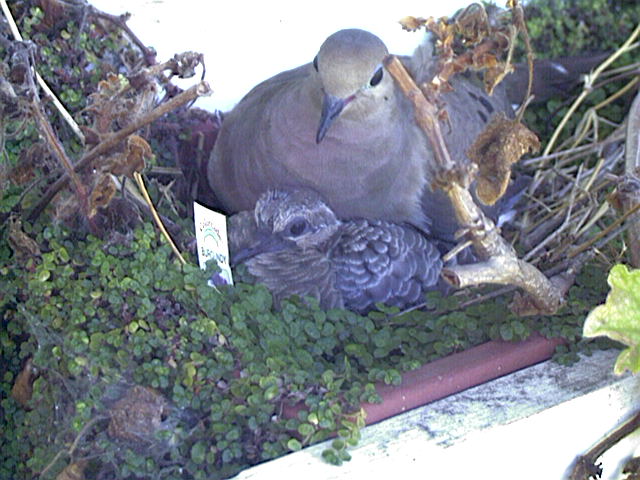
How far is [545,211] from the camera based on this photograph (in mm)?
2072

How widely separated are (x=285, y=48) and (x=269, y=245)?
709 mm

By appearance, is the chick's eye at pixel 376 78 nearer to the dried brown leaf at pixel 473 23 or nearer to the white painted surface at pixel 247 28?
the dried brown leaf at pixel 473 23

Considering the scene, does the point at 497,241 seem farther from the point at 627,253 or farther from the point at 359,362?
the point at 627,253

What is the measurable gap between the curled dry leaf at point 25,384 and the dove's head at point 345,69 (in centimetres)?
64

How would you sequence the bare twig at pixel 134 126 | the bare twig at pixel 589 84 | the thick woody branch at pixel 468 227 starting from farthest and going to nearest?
the bare twig at pixel 589 84 < the bare twig at pixel 134 126 < the thick woody branch at pixel 468 227

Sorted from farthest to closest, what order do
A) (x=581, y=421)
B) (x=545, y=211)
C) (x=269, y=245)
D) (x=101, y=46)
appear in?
(x=545, y=211), (x=101, y=46), (x=269, y=245), (x=581, y=421)

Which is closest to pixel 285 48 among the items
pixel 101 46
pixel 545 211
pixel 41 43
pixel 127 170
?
pixel 101 46

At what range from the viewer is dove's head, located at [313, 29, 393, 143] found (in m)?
1.50

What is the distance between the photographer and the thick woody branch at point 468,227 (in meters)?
1.10

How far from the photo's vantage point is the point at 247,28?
81.3 inches

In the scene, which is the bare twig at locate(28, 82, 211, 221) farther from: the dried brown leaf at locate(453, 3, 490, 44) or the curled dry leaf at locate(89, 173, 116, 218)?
the dried brown leaf at locate(453, 3, 490, 44)

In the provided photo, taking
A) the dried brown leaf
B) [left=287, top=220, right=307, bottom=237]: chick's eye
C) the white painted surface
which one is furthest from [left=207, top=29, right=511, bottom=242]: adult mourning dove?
the dried brown leaf

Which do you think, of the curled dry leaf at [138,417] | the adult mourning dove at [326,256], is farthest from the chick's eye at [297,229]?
the curled dry leaf at [138,417]

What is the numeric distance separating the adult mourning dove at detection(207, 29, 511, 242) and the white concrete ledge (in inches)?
20.1
